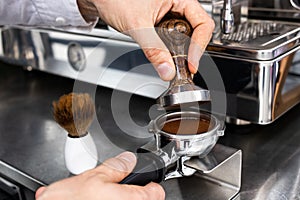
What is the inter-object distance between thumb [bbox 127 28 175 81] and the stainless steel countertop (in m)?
0.22

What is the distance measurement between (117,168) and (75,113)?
0.21 meters

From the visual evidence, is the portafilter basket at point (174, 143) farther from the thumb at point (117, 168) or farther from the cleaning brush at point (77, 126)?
the cleaning brush at point (77, 126)

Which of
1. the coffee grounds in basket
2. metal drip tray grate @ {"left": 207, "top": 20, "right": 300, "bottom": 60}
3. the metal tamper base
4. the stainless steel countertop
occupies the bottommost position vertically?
the stainless steel countertop

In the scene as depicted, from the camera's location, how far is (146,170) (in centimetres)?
55

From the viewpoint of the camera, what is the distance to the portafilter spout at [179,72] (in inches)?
22.6

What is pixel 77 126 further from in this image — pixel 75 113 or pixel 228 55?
pixel 228 55

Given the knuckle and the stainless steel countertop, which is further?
the stainless steel countertop

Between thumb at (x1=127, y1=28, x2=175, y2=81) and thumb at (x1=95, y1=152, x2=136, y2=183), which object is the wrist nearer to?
thumb at (x1=127, y1=28, x2=175, y2=81)

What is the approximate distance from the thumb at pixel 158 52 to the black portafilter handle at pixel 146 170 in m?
0.11

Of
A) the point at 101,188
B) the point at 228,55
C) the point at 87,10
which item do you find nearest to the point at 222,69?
the point at 228,55

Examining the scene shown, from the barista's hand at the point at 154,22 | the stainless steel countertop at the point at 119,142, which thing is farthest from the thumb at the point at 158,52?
the stainless steel countertop at the point at 119,142

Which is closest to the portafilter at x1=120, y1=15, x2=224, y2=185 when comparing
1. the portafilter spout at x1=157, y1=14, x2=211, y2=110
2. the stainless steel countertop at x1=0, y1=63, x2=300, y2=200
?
the portafilter spout at x1=157, y1=14, x2=211, y2=110

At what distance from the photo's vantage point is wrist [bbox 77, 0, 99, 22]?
2.49 feet

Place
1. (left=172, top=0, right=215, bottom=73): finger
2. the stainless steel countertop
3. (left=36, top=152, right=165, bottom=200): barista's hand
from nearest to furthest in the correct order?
(left=36, top=152, right=165, bottom=200): barista's hand → (left=172, top=0, right=215, bottom=73): finger → the stainless steel countertop
